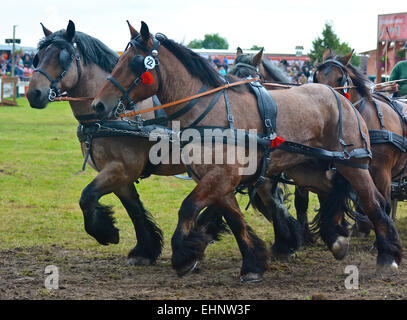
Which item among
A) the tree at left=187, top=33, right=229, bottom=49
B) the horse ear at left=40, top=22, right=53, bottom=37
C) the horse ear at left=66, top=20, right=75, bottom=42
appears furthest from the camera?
the tree at left=187, top=33, right=229, bottom=49

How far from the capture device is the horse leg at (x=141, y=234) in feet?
20.2

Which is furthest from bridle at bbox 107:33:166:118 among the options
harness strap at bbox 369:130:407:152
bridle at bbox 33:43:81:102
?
harness strap at bbox 369:130:407:152

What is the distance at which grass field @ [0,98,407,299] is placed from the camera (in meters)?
5.03

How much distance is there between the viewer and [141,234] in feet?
20.5

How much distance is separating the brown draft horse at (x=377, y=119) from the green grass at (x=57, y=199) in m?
1.65

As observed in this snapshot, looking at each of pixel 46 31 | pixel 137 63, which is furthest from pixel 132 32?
pixel 46 31

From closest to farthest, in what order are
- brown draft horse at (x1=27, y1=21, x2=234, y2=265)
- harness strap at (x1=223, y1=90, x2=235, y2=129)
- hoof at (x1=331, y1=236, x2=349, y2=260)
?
harness strap at (x1=223, y1=90, x2=235, y2=129) → brown draft horse at (x1=27, y1=21, x2=234, y2=265) → hoof at (x1=331, y1=236, x2=349, y2=260)

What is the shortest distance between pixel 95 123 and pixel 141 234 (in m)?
1.26

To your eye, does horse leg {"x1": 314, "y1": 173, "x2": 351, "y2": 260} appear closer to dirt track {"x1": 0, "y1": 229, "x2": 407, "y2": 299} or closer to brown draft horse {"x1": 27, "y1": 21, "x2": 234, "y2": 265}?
dirt track {"x1": 0, "y1": 229, "x2": 407, "y2": 299}

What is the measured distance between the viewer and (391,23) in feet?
68.2

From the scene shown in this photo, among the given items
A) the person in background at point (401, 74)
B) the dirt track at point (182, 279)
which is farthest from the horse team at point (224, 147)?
the person in background at point (401, 74)

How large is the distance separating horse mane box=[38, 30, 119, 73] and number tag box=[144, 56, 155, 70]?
1.27 metres

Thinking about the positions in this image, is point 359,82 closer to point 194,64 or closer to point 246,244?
point 194,64
